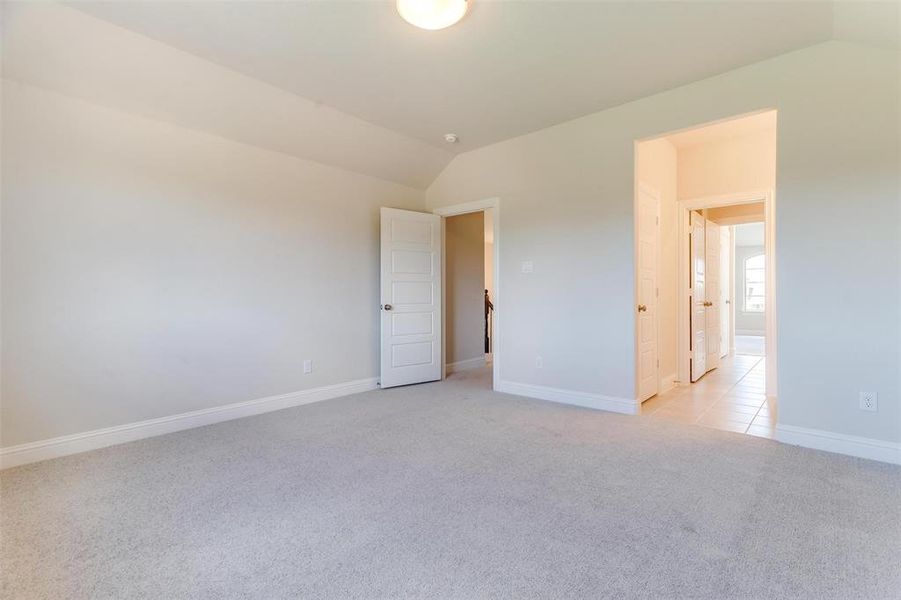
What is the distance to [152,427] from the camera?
123 inches

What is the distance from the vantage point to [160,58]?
270 cm

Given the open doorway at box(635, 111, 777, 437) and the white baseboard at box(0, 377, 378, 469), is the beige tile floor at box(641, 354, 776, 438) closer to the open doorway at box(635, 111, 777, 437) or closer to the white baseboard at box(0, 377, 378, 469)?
the open doorway at box(635, 111, 777, 437)

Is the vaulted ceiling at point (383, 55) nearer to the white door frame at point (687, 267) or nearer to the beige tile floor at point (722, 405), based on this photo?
the white door frame at point (687, 267)

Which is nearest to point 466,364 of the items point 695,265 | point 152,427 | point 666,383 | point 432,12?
point 666,383

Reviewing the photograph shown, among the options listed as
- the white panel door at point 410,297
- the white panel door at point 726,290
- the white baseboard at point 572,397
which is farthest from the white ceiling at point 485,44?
the white panel door at point 726,290

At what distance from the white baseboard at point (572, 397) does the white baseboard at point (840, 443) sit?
3.43 feet

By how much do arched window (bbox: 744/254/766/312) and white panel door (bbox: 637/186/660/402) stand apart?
8.76m

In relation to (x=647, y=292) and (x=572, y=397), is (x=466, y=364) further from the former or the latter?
(x=647, y=292)

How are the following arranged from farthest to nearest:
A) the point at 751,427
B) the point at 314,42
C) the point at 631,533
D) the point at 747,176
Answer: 1. the point at 747,176
2. the point at 751,427
3. the point at 314,42
4. the point at 631,533

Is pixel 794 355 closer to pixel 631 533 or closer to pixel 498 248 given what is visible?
pixel 631 533

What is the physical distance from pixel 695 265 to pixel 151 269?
18.2ft

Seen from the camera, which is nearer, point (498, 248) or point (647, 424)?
point (647, 424)

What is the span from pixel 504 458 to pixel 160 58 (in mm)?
3472

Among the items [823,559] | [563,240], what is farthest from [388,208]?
[823,559]
